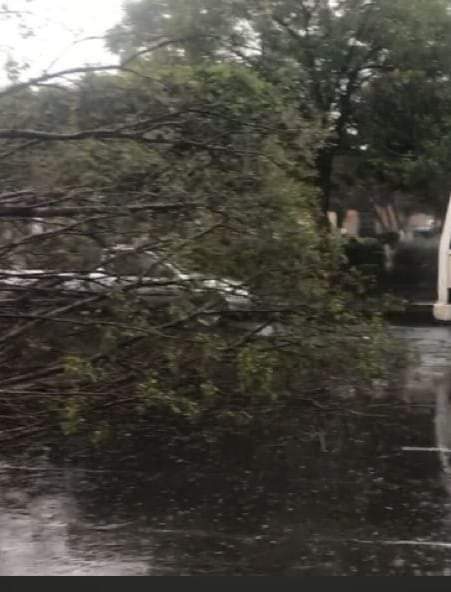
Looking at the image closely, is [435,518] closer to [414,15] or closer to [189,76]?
[189,76]

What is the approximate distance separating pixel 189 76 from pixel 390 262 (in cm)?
1758

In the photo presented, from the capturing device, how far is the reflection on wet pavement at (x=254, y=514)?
15.4 feet

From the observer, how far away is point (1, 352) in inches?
251

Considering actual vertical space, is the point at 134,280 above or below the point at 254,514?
above

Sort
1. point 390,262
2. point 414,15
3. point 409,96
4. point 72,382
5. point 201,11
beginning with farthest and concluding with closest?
point 390,262
point 409,96
point 414,15
point 201,11
point 72,382

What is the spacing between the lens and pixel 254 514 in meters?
5.43

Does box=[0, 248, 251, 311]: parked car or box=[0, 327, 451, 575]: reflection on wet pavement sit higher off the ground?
box=[0, 248, 251, 311]: parked car

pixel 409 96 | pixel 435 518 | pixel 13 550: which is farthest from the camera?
pixel 409 96

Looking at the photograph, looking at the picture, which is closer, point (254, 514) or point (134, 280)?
point (254, 514)

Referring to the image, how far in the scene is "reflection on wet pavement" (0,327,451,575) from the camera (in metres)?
4.70

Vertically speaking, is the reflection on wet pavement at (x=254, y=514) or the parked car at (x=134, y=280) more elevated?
the parked car at (x=134, y=280)

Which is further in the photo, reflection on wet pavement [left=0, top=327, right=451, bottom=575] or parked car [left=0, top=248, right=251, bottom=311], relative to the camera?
parked car [left=0, top=248, right=251, bottom=311]

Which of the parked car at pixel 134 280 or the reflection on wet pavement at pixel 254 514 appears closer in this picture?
the reflection on wet pavement at pixel 254 514

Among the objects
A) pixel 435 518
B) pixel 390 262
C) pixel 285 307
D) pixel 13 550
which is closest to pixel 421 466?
pixel 435 518
